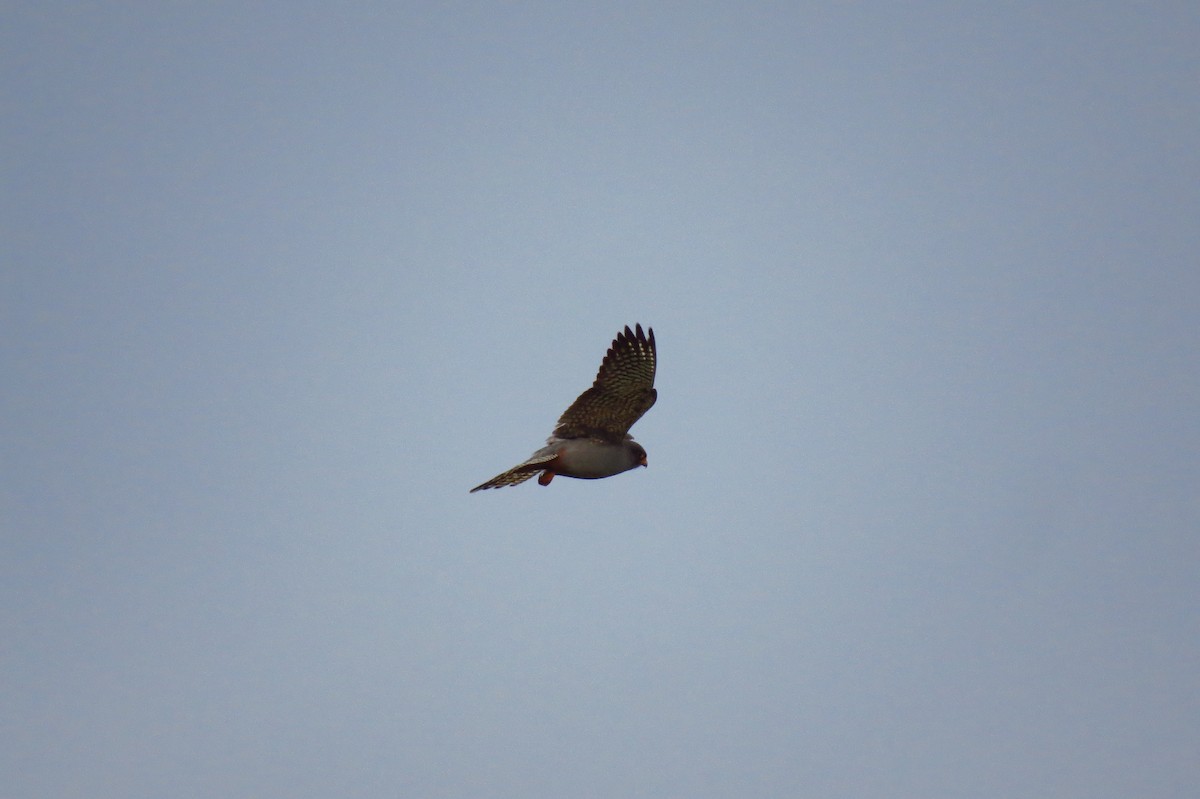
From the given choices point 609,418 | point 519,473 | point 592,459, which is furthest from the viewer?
point 609,418

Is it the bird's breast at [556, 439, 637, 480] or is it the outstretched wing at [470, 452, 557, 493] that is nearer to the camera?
the outstretched wing at [470, 452, 557, 493]

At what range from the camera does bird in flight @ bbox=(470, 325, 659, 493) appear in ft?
61.2

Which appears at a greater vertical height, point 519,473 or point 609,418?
point 609,418

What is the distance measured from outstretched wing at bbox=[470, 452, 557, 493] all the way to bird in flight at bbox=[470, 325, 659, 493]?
0.23 meters

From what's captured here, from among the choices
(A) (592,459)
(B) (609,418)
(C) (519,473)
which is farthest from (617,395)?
(C) (519,473)

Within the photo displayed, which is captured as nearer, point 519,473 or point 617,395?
point 519,473

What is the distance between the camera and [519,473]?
17.3m

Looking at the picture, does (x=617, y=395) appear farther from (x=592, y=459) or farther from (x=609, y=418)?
(x=592, y=459)

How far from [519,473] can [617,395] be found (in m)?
2.84

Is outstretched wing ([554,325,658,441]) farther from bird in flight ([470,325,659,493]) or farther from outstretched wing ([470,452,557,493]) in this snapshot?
outstretched wing ([470,452,557,493])

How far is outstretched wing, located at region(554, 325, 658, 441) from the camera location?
739 inches

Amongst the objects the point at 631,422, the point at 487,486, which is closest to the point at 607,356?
the point at 631,422

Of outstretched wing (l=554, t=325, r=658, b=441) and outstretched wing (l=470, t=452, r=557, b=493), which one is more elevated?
outstretched wing (l=554, t=325, r=658, b=441)

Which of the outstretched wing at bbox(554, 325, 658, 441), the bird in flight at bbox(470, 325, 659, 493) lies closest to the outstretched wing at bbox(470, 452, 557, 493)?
the bird in flight at bbox(470, 325, 659, 493)
